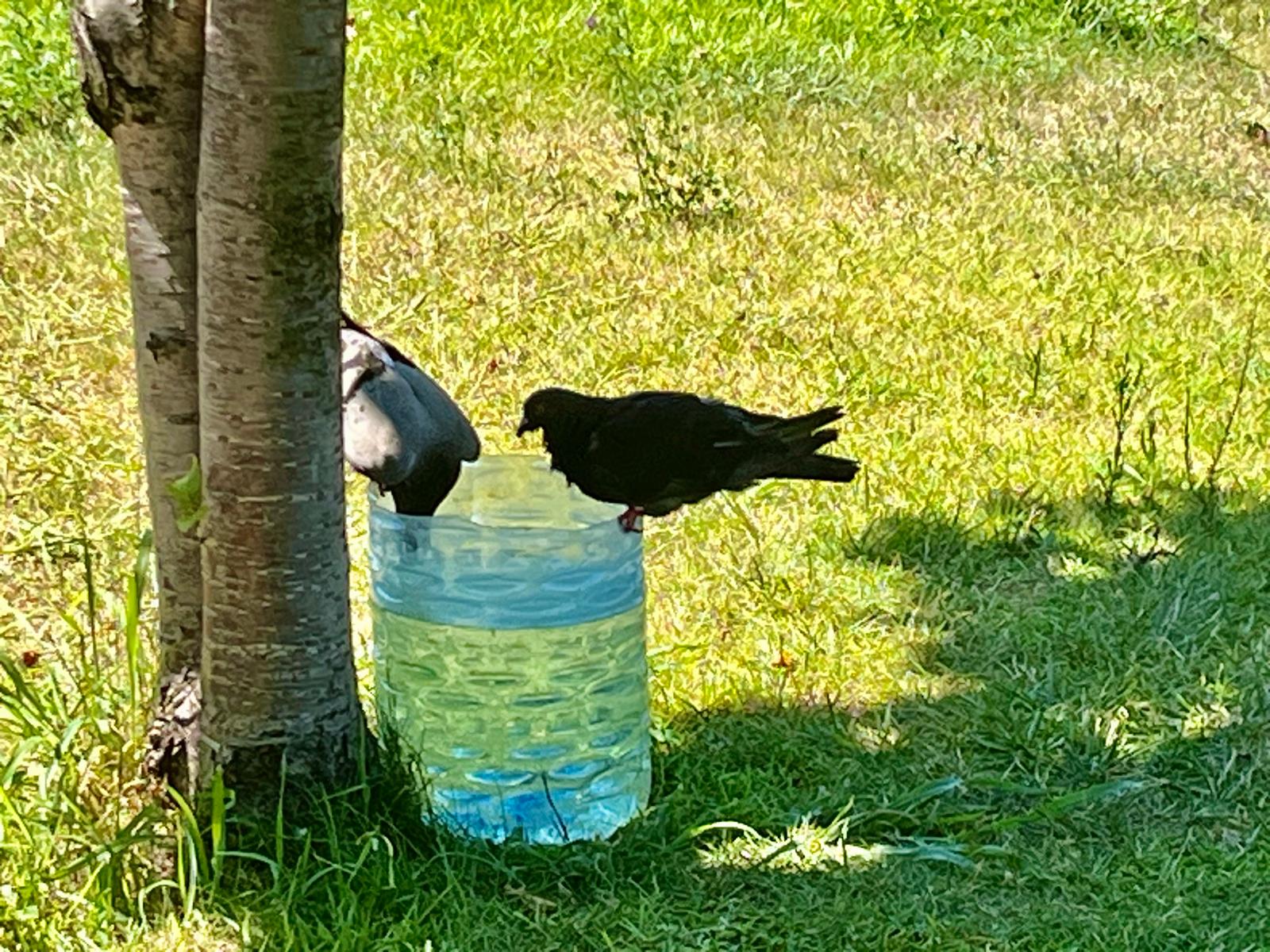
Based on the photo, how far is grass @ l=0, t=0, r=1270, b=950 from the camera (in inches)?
143

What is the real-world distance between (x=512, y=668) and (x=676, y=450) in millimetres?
Result: 742

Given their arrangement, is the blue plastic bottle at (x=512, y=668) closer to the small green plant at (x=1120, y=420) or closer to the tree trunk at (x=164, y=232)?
the tree trunk at (x=164, y=232)

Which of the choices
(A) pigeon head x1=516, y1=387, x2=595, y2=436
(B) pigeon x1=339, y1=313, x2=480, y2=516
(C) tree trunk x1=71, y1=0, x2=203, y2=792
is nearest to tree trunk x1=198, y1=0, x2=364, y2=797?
(C) tree trunk x1=71, y1=0, x2=203, y2=792

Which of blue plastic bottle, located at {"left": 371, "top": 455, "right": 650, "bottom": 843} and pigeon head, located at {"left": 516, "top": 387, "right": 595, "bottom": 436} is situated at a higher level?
pigeon head, located at {"left": 516, "top": 387, "right": 595, "bottom": 436}

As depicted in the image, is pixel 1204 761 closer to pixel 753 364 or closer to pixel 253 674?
pixel 253 674

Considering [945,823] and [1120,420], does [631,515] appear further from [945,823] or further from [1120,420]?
[1120,420]

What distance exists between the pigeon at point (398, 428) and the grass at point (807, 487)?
0.49 m

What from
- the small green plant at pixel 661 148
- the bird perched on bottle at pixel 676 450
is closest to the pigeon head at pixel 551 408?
the bird perched on bottle at pixel 676 450

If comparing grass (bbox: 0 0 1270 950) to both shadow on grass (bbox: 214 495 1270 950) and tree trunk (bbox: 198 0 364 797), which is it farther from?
tree trunk (bbox: 198 0 364 797)

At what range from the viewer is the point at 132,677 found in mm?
3570

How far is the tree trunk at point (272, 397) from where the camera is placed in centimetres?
317

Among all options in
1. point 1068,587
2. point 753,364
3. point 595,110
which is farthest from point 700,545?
point 595,110

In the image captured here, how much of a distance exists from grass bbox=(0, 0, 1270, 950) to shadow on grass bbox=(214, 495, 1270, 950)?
1cm

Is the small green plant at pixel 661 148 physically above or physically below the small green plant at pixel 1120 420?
above
